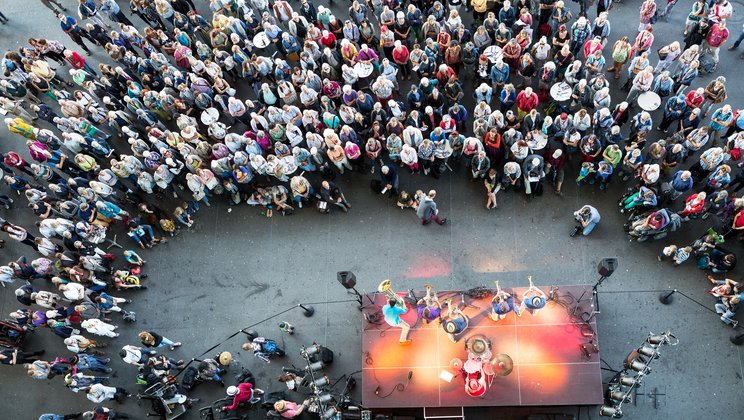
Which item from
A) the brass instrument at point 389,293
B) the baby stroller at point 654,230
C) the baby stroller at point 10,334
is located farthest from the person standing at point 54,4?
the baby stroller at point 654,230

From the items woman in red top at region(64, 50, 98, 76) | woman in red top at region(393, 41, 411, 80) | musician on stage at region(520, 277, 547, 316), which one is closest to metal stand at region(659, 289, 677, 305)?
musician on stage at region(520, 277, 547, 316)

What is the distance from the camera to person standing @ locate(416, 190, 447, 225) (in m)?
15.5

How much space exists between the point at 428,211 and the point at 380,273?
89.0 inches

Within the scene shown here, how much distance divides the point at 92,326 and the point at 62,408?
2637 mm

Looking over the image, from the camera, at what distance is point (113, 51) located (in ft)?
61.6

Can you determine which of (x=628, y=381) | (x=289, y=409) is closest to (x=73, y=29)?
(x=289, y=409)

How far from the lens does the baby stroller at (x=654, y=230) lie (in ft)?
46.7

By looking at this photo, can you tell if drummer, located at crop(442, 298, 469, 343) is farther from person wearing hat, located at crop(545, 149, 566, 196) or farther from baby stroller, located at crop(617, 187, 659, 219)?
baby stroller, located at crop(617, 187, 659, 219)

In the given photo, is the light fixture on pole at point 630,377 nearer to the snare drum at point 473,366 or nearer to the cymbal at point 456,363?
the snare drum at point 473,366

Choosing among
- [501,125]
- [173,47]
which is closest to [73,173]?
[173,47]

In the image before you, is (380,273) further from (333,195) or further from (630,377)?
(630,377)

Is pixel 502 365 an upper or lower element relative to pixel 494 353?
lower

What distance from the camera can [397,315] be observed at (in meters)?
14.0

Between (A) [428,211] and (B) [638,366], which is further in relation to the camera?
(A) [428,211]
